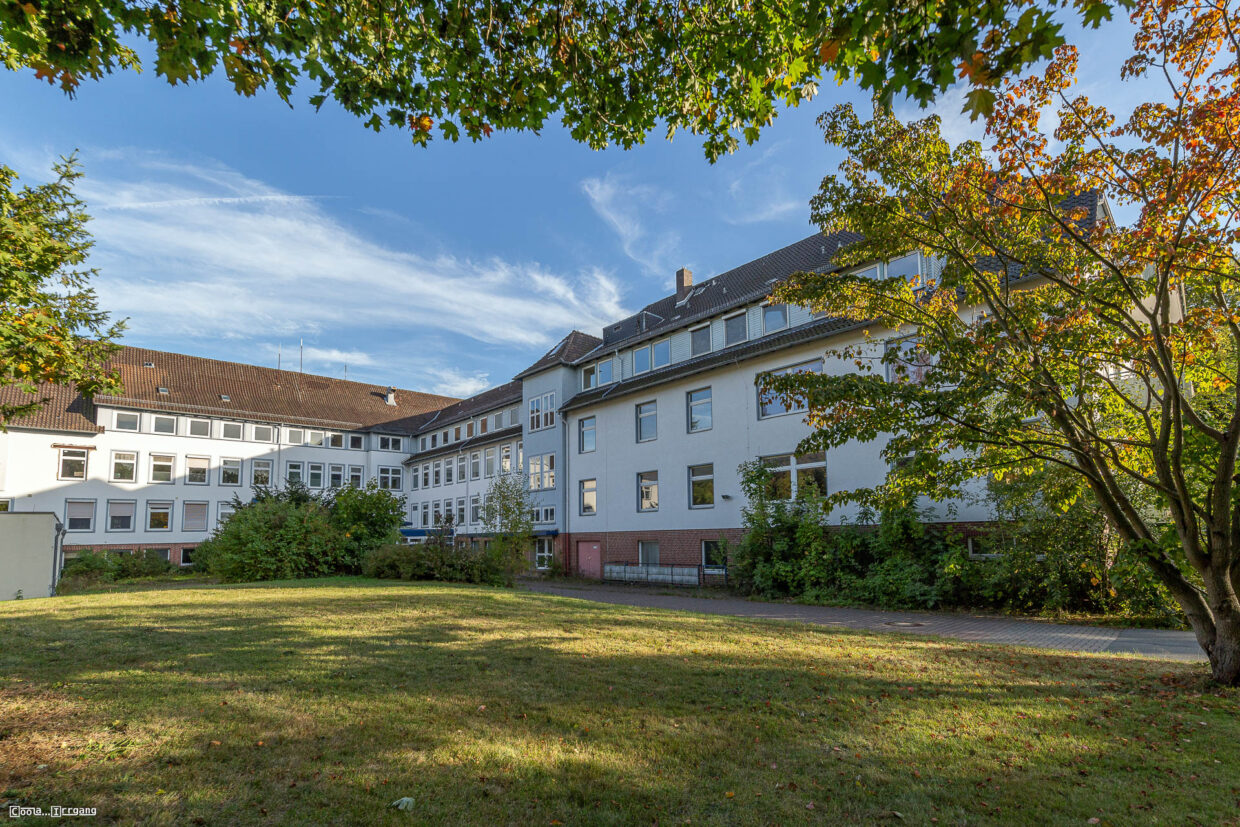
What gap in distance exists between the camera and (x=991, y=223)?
24.8 feet

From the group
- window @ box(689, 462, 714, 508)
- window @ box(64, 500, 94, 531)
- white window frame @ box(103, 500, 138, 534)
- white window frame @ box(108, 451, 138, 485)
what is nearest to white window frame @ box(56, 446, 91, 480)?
white window frame @ box(108, 451, 138, 485)

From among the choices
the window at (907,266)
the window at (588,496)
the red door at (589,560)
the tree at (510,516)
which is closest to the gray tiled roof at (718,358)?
the window at (907,266)

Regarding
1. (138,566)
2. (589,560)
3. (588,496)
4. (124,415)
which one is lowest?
(589,560)

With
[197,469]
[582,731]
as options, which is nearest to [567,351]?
[197,469]

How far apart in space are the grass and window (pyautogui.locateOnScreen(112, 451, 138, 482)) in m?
36.4

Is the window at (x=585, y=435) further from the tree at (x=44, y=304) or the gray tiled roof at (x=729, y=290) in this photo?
the tree at (x=44, y=304)

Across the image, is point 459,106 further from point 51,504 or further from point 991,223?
point 51,504

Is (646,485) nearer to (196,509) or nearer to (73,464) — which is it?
(196,509)

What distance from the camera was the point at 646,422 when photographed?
27.5m

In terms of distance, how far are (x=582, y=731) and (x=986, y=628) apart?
10438 mm

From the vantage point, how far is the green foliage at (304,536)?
1836cm

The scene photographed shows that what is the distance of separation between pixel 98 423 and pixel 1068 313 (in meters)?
46.0

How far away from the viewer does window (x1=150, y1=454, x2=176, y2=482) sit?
39.5 metres

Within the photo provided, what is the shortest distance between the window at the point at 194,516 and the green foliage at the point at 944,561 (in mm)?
35047
